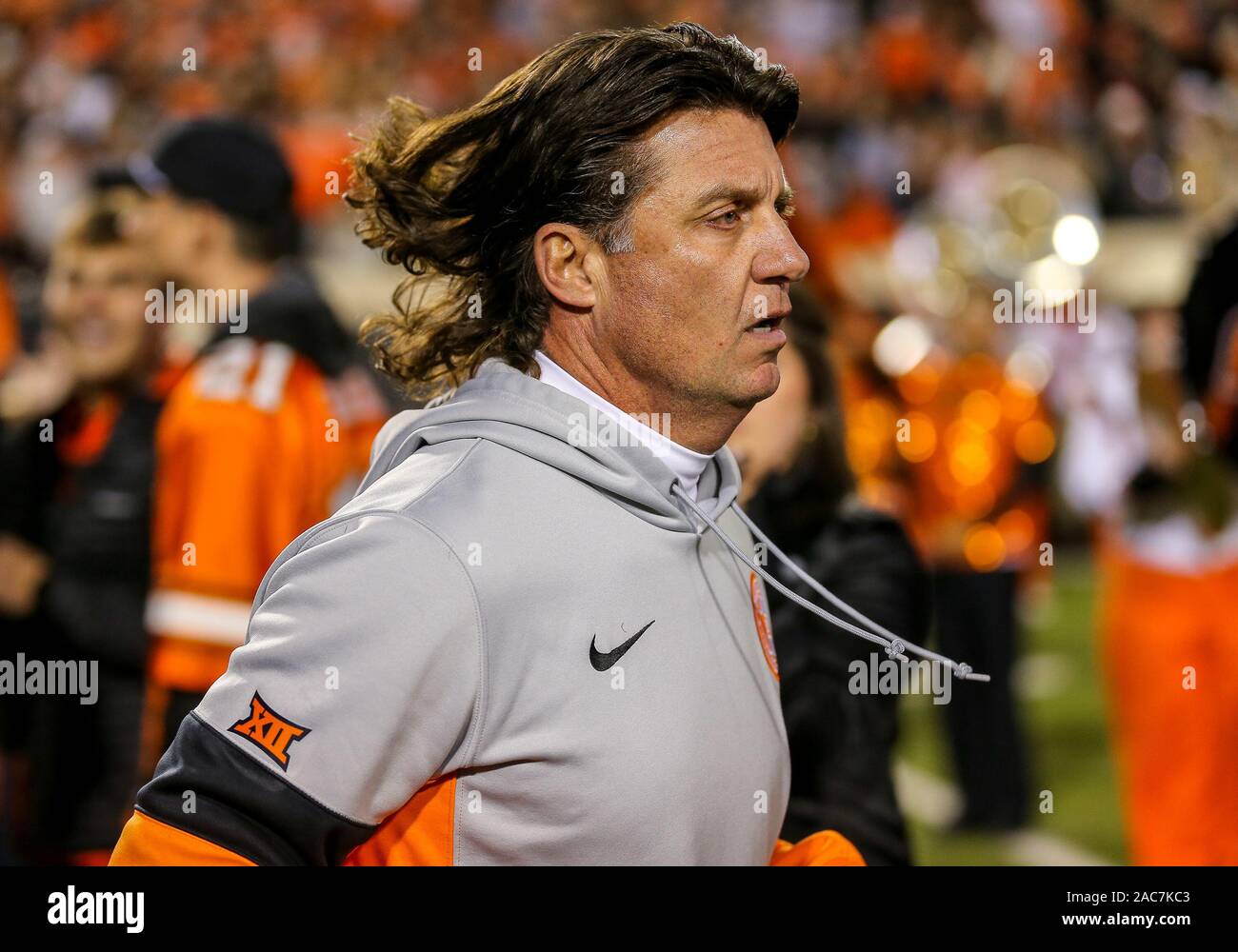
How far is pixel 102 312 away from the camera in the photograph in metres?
3.88

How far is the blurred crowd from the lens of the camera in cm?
373

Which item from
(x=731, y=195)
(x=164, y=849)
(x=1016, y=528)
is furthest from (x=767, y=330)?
(x=1016, y=528)

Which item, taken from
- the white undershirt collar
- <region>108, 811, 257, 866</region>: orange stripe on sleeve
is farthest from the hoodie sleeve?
the white undershirt collar

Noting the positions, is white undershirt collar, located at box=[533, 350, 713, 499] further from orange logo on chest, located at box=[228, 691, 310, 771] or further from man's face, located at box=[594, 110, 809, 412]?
orange logo on chest, located at box=[228, 691, 310, 771]

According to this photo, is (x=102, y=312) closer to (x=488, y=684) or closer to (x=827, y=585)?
(x=827, y=585)

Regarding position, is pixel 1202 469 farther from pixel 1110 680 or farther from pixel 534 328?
pixel 534 328

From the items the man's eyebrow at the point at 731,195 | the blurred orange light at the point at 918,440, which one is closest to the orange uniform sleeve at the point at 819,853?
the man's eyebrow at the point at 731,195

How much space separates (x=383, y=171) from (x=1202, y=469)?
3.90 m

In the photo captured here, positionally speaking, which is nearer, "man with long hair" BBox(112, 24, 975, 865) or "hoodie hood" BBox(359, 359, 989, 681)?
"man with long hair" BBox(112, 24, 975, 865)

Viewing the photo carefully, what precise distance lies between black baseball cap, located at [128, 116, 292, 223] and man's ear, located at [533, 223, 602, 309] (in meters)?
2.32

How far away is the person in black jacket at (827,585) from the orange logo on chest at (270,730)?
1.14m

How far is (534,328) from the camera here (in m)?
1.97

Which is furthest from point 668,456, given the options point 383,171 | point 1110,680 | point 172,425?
point 1110,680
